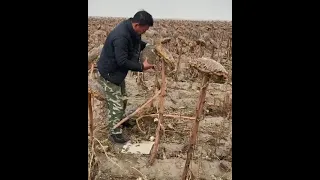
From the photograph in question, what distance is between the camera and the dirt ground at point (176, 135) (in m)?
3.22

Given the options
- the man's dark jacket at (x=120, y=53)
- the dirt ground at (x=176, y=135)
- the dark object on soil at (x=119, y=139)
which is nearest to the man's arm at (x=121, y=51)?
the man's dark jacket at (x=120, y=53)

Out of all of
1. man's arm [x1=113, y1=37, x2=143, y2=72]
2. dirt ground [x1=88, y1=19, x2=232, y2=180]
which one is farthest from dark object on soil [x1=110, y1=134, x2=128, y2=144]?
man's arm [x1=113, y1=37, x2=143, y2=72]

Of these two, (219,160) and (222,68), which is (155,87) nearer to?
(222,68)

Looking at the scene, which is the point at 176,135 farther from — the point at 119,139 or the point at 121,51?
the point at 121,51

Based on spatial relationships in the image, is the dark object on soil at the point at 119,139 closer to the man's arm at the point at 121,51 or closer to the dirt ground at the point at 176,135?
the dirt ground at the point at 176,135

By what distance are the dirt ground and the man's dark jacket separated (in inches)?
3.4

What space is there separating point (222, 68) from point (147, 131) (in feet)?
2.58

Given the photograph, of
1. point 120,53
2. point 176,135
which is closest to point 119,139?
point 176,135

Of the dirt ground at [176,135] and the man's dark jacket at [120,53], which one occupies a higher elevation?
the man's dark jacket at [120,53]

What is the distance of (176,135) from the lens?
3.28 meters

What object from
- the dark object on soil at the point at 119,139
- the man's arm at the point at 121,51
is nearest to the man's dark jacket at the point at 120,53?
the man's arm at the point at 121,51

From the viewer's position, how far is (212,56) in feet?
10.8

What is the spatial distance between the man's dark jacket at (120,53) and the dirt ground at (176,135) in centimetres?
9

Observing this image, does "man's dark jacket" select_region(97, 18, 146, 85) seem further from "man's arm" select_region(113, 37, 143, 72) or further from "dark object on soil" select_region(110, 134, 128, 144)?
"dark object on soil" select_region(110, 134, 128, 144)
